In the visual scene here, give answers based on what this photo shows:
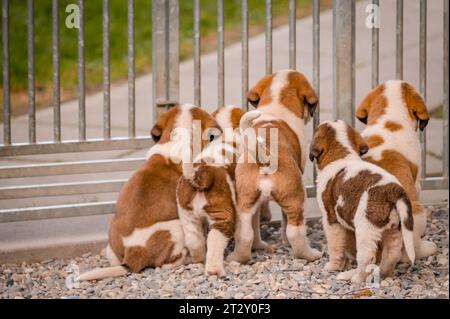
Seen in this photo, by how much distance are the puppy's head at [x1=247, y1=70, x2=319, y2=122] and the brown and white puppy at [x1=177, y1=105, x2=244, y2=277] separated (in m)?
0.69

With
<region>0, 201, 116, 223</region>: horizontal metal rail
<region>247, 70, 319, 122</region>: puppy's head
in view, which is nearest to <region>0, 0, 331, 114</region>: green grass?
<region>0, 201, 116, 223</region>: horizontal metal rail

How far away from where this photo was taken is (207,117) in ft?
20.4

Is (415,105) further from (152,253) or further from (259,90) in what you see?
(152,253)

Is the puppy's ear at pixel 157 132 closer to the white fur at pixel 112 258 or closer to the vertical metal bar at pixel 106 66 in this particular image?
the vertical metal bar at pixel 106 66

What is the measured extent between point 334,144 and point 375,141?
0.49 metres

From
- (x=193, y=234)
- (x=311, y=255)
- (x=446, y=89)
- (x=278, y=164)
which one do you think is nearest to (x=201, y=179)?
(x=193, y=234)

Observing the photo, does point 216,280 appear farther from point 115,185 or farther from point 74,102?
point 74,102

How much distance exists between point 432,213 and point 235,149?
203 centimetres

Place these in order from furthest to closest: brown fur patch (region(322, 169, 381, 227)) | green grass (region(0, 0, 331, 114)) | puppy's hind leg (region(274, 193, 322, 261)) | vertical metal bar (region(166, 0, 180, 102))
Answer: green grass (region(0, 0, 331, 114)), vertical metal bar (region(166, 0, 180, 102)), puppy's hind leg (region(274, 193, 322, 261)), brown fur patch (region(322, 169, 381, 227))

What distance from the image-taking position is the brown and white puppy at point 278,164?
5883mm

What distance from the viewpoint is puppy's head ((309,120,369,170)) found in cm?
592

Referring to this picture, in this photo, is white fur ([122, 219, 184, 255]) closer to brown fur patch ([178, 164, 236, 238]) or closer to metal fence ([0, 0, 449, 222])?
brown fur patch ([178, 164, 236, 238])
